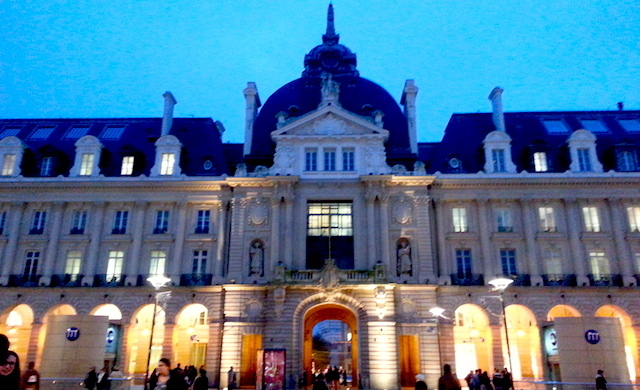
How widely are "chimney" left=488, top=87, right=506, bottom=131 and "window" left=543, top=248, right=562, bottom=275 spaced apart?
38.5 ft

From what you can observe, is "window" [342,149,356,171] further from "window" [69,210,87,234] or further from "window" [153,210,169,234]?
"window" [69,210,87,234]

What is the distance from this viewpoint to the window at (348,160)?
143 feet

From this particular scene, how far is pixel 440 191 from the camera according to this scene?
43531mm

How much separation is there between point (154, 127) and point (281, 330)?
79.5ft

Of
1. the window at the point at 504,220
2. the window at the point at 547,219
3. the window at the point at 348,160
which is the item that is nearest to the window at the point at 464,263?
the window at the point at 504,220

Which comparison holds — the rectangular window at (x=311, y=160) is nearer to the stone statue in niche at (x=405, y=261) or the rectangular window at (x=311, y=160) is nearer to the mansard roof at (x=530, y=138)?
the stone statue in niche at (x=405, y=261)

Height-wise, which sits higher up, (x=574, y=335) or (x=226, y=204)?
(x=226, y=204)

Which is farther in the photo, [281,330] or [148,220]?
[148,220]

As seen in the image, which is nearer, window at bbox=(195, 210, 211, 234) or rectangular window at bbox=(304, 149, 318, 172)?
rectangular window at bbox=(304, 149, 318, 172)

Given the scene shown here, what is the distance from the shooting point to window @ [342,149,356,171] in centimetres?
4344

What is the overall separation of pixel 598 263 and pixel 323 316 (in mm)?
22011

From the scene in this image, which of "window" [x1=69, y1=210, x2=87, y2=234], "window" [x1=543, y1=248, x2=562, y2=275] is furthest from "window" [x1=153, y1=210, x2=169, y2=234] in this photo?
"window" [x1=543, y1=248, x2=562, y2=275]

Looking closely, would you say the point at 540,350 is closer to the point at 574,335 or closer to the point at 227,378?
the point at 574,335

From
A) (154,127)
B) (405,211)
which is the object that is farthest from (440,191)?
(154,127)
